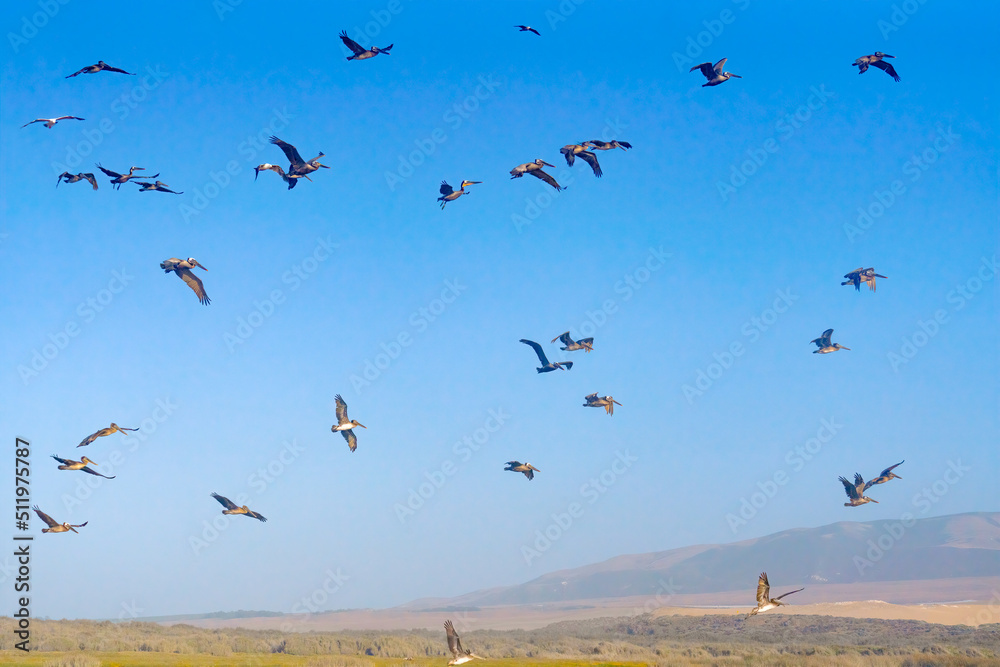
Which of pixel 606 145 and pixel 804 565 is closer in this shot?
pixel 606 145

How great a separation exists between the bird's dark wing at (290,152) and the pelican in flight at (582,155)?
8066mm

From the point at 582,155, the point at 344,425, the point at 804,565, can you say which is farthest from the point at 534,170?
the point at 804,565

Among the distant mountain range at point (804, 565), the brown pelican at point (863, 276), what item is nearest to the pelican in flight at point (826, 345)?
the brown pelican at point (863, 276)

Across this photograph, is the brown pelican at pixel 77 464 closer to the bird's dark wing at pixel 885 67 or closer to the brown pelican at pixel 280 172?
the brown pelican at pixel 280 172

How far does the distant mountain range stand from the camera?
548 feet

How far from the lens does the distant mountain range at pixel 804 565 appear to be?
548ft

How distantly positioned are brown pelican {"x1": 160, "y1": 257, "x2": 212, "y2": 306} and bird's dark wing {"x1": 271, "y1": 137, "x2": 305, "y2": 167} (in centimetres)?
454

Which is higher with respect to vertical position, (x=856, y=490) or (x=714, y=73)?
(x=714, y=73)

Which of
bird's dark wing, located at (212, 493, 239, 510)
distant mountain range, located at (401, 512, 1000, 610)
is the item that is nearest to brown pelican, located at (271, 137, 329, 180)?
bird's dark wing, located at (212, 493, 239, 510)

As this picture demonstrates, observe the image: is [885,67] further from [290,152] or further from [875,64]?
[290,152]

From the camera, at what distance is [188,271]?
3312cm

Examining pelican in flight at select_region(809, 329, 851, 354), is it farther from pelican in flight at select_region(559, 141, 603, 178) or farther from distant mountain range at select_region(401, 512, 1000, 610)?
distant mountain range at select_region(401, 512, 1000, 610)

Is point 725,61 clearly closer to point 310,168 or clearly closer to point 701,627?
point 310,168

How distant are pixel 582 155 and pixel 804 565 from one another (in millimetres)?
158103
